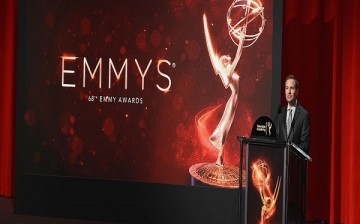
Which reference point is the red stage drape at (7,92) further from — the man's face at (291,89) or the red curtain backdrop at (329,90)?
the man's face at (291,89)

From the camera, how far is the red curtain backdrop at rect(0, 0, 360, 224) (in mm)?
6211

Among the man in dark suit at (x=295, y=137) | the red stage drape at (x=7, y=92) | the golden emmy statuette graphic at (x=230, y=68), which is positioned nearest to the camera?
the man in dark suit at (x=295, y=137)

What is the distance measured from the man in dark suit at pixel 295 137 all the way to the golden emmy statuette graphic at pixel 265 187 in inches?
6.9

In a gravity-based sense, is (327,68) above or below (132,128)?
above

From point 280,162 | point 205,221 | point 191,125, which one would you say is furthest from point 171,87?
point 280,162

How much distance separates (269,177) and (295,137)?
0.61 meters

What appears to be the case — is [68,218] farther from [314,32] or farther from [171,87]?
[314,32]

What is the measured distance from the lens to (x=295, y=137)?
5090mm

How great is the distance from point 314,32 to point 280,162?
2208mm

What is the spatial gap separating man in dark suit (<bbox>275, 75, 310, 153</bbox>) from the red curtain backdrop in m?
1.26

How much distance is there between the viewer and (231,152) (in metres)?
5.89

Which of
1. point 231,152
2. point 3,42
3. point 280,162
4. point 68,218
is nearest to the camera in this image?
point 280,162

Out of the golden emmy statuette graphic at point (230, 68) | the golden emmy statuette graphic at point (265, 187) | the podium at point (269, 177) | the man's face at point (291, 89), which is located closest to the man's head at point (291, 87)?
the man's face at point (291, 89)

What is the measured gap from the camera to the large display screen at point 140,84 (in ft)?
19.2
